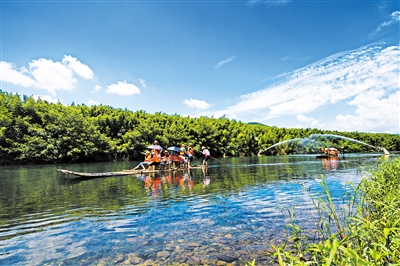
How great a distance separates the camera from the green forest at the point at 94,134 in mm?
48125

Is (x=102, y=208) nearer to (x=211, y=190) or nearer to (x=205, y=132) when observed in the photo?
(x=211, y=190)

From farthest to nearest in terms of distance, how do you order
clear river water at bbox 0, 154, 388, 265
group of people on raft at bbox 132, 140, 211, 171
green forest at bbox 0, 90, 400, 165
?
green forest at bbox 0, 90, 400, 165 < group of people on raft at bbox 132, 140, 211, 171 < clear river water at bbox 0, 154, 388, 265

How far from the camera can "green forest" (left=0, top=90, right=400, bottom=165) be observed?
48125mm

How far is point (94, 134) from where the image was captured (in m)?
55.8

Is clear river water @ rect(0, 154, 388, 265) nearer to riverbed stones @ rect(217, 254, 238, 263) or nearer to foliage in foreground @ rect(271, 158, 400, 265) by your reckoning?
riverbed stones @ rect(217, 254, 238, 263)

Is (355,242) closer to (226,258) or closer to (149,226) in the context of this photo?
(226,258)

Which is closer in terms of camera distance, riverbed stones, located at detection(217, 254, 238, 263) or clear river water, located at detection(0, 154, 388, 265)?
riverbed stones, located at detection(217, 254, 238, 263)

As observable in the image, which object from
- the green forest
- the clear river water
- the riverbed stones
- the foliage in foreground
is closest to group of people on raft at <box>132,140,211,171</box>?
the clear river water

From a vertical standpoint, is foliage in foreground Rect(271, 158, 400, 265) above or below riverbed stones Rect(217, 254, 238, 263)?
above

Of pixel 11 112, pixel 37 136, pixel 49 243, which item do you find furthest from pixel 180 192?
pixel 11 112

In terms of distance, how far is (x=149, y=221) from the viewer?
8375mm

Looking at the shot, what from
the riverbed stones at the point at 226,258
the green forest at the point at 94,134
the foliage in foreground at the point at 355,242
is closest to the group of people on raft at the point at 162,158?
the riverbed stones at the point at 226,258

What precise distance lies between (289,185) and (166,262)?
421 inches

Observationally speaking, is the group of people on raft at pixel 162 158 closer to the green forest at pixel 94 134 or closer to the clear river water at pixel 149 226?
the clear river water at pixel 149 226
